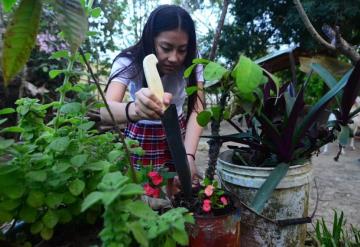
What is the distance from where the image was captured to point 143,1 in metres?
6.14

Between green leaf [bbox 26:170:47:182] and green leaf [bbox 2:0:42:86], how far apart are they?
16 centimetres

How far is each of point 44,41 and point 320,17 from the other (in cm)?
309

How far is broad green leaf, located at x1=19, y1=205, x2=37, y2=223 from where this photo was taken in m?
0.56

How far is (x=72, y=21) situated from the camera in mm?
416

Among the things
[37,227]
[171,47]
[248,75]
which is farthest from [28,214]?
[171,47]

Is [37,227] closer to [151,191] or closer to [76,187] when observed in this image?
[76,187]

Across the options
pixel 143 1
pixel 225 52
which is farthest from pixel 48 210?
pixel 143 1

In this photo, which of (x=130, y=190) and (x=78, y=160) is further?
(x=78, y=160)

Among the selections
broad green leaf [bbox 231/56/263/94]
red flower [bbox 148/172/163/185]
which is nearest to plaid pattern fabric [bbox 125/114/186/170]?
red flower [bbox 148/172/163/185]

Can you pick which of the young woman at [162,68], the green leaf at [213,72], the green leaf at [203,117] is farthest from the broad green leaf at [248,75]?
the young woman at [162,68]

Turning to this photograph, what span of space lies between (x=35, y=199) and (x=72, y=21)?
0.29 meters

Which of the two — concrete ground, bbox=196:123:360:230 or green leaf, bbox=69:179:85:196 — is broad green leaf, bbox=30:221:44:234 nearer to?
green leaf, bbox=69:179:85:196

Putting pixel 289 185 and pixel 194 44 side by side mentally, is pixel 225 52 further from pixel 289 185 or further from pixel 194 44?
pixel 289 185

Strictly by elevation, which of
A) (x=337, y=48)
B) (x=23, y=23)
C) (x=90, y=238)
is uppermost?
(x=337, y=48)
